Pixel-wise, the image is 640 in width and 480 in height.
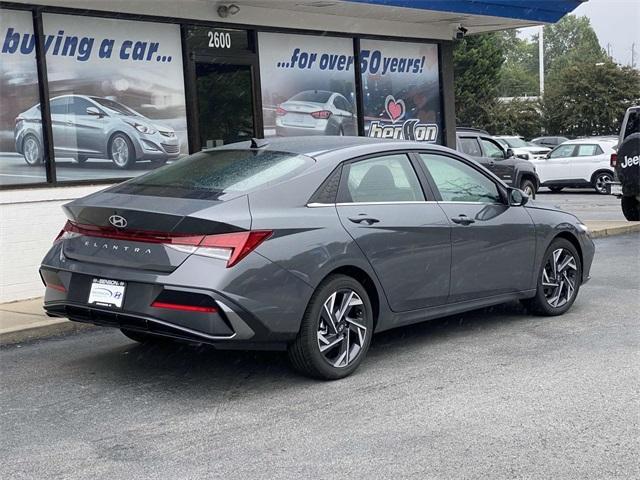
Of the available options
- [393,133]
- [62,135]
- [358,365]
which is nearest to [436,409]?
[358,365]

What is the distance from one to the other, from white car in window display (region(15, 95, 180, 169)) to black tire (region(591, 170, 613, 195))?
15951 mm

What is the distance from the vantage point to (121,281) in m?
5.42

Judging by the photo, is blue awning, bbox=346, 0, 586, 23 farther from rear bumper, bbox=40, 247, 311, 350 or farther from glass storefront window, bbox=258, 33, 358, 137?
rear bumper, bbox=40, 247, 311, 350

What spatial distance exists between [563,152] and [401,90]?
12374 millimetres

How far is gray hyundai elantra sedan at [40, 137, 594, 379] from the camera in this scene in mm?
5285

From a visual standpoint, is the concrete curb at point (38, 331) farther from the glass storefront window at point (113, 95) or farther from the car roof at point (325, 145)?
the glass storefront window at point (113, 95)

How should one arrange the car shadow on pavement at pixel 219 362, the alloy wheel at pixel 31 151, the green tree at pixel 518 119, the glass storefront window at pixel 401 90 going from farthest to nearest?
the green tree at pixel 518 119 < the glass storefront window at pixel 401 90 < the alloy wheel at pixel 31 151 < the car shadow on pavement at pixel 219 362

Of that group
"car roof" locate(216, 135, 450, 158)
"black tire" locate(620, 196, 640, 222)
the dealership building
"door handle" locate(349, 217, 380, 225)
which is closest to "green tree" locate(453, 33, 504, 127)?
"black tire" locate(620, 196, 640, 222)

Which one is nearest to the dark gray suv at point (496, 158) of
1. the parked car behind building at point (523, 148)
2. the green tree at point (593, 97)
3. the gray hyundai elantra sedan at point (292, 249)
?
the parked car behind building at point (523, 148)

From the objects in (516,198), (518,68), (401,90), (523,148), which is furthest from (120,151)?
(518,68)

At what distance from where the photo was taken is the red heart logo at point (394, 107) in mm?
13773

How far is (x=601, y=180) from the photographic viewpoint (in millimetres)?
23984

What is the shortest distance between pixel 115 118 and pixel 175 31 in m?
1.37

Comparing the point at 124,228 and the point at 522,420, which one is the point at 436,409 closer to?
the point at 522,420
